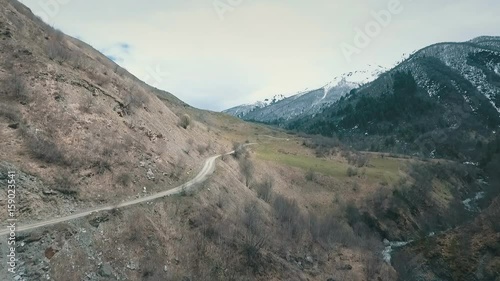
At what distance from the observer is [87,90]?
149 ft

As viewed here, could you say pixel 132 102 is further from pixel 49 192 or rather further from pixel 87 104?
pixel 49 192

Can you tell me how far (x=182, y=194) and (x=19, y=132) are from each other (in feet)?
53.4

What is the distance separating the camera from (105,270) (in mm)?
28172

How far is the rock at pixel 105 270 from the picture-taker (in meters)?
27.9

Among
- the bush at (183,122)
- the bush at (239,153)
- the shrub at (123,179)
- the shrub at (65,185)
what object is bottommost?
the shrub at (65,185)

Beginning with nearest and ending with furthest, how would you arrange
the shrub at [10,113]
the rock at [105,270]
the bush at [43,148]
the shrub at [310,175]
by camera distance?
the rock at [105,270]
the bush at [43,148]
the shrub at [10,113]
the shrub at [310,175]

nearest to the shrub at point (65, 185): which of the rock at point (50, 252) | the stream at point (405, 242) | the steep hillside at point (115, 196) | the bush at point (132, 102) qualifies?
the steep hillside at point (115, 196)

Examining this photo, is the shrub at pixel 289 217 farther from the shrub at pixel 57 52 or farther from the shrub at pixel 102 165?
the shrub at pixel 57 52

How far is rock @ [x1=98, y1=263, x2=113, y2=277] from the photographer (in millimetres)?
27858

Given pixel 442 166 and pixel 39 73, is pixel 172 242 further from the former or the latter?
pixel 442 166

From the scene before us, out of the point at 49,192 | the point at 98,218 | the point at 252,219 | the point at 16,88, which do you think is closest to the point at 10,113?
the point at 16,88

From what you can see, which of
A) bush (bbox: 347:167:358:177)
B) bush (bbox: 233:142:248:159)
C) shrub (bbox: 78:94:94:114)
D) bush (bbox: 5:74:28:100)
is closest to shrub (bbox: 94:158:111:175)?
shrub (bbox: 78:94:94:114)

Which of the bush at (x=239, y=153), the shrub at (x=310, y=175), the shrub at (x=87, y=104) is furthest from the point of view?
the shrub at (x=310, y=175)

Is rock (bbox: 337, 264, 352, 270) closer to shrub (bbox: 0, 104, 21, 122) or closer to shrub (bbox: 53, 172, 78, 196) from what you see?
shrub (bbox: 53, 172, 78, 196)
